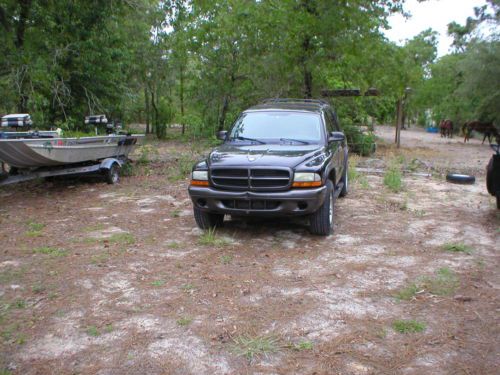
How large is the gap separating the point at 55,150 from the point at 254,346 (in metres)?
6.44

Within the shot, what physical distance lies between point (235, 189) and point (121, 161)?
5.94 metres

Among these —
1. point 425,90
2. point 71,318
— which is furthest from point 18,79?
point 425,90

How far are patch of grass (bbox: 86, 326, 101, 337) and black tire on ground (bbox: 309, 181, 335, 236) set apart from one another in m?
3.38

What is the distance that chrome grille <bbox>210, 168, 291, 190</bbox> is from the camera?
19.8 feet

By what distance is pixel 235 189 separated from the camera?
20.3ft

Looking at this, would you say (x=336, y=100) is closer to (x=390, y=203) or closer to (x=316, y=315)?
(x=390, y=203)

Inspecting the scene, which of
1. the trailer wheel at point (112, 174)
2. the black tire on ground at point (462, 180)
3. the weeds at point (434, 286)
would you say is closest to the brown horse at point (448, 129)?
the black tire on ground at point (462, 180)

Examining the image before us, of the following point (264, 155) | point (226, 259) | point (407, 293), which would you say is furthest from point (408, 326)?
point (264, 155)

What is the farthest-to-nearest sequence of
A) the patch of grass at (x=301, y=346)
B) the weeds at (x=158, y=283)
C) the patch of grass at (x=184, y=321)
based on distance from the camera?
the weeds at (x=158, y=283), the patch of grass at (x=184, y=321), the patch of grass at (x=301, y=346)

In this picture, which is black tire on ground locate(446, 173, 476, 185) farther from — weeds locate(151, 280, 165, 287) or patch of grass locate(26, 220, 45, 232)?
Answer: patch of grass locate(26, 220, 45, 232)

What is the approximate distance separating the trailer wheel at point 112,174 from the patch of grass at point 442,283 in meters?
7.56

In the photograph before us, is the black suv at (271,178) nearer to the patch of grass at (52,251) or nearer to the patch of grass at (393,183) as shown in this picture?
the patch of grass at (52,251)

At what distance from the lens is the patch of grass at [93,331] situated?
3783mm

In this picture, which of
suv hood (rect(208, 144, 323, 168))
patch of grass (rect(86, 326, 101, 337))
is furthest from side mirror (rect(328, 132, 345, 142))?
patch of grass (rect(86, 326, 101, 337))
